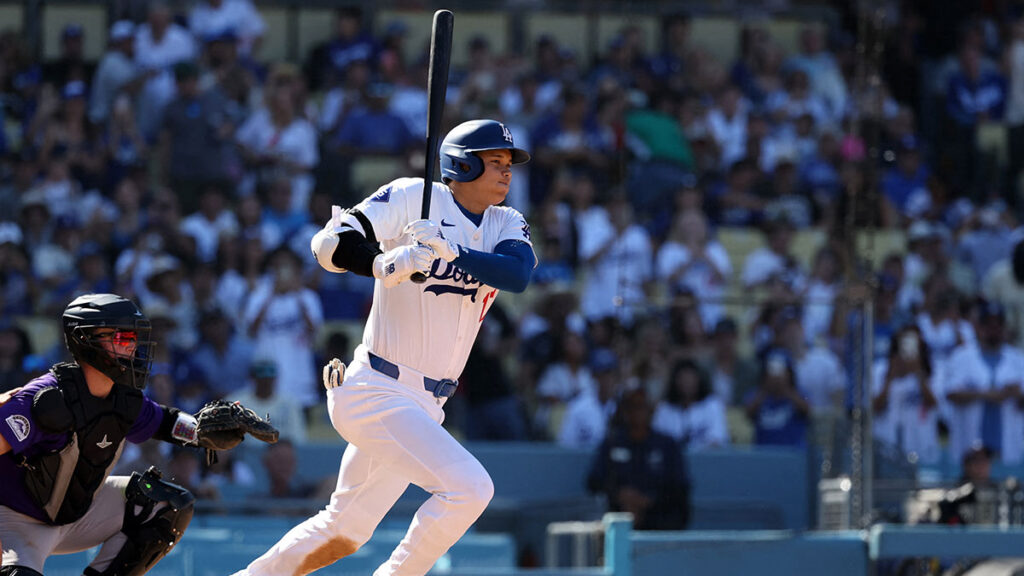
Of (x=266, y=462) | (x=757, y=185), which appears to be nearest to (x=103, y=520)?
(x=266, y=462)

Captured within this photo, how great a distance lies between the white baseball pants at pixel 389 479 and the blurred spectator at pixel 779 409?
583 cm

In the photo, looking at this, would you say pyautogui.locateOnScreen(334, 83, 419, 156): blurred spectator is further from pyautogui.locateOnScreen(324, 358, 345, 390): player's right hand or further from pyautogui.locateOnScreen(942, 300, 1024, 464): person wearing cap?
pyautogui.locateOnScreen(324, 358, 345, 390): player's right hand

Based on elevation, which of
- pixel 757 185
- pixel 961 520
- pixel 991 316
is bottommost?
pixel 961 520

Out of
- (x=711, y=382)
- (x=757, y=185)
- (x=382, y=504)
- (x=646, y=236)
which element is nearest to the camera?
(x=382, y=504)

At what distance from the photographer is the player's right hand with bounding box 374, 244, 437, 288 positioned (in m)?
5.37

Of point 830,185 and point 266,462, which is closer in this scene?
point 266,462

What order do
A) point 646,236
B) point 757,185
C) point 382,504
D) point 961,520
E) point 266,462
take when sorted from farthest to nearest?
point 757,185
point 646,236
point 266,462
point 961,520
point 382,504

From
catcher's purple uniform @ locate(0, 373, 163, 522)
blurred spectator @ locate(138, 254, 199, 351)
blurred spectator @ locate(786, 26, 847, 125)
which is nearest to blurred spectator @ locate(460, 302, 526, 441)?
blurred spectator @ locate(138, 254, 199, 351)

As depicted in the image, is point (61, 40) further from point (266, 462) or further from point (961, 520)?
point (961, 520)

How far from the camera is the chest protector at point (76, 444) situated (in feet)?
18.1

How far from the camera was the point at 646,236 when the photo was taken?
12.6 meters

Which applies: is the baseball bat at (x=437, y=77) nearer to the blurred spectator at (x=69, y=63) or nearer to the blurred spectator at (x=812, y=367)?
the blurred spectator at (x=812, y=367)

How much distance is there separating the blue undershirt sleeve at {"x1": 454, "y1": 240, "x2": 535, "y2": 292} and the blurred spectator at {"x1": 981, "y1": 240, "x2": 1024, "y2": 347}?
24.3 ft

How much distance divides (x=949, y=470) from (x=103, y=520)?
261 inches
